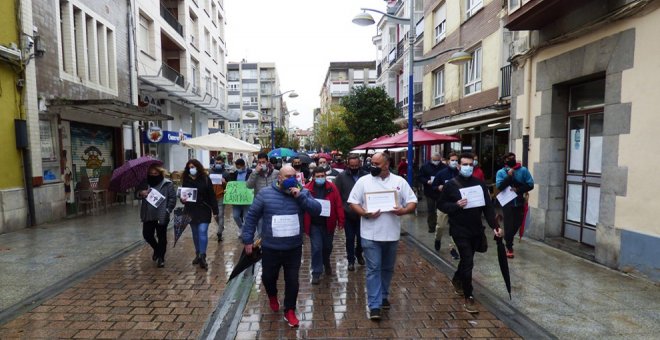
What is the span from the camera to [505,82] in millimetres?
12133

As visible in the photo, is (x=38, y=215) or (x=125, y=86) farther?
(x=125, y=86)

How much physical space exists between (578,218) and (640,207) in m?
1.98

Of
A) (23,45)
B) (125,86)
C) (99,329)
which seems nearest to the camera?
(99,329)

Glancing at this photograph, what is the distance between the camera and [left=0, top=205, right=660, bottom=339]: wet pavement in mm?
4094

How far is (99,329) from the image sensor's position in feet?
13.5

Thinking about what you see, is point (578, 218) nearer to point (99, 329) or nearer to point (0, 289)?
point (99, 329)

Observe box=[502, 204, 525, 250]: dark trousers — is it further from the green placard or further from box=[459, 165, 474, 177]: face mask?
the green placard

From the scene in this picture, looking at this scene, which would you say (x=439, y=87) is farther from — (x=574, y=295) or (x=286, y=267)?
(x=286, y=267)

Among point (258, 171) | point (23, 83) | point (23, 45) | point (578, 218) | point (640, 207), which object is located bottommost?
point (578, 218)

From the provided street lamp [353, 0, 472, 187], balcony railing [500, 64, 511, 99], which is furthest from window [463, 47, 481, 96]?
street lamp [353, 0, 472, 187]

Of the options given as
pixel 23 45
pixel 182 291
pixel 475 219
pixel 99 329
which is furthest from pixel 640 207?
pixel 23 45

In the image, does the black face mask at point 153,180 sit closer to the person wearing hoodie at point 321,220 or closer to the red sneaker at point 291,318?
the person wearing hoodie at point 321,220

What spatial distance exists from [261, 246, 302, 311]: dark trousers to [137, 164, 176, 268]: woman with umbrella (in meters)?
2.90

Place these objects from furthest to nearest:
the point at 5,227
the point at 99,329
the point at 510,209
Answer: the point at 5,227 < the point at 510,209 < the point at 99,329
